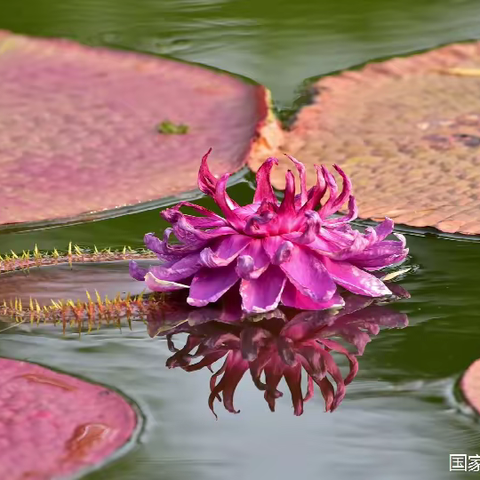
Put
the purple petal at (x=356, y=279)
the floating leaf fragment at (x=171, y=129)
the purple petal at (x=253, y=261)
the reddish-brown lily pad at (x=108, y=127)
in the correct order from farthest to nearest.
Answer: the floating leaf fragment at (x=171, y=129)
the reddish-brown lily pad at (x=108, y=127)
the purple petal at (x=356, y=279)
the purple petal at (x=253, y=261)

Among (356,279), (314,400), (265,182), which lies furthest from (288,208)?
(314,400)

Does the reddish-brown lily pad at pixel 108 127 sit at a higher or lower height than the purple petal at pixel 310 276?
higher

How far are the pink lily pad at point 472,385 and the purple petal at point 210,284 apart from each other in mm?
497

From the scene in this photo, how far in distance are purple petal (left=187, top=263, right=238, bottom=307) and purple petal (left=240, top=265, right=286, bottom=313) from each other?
4cm

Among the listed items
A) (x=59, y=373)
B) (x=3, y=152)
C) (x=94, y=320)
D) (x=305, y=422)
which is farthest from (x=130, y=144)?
(x=305, y=422)

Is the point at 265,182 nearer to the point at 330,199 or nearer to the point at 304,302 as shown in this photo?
the point at 330,199

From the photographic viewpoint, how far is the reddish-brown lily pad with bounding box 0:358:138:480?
166cm

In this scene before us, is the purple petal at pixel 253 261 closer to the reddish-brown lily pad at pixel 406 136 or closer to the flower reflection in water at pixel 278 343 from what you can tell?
the flower reflection in water at pixel 278 343

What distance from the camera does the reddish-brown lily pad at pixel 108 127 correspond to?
289cm

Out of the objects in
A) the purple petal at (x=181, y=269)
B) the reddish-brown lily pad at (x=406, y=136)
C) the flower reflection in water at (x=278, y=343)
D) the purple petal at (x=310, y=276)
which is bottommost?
the flower reflection in water at (x=278, y=343)

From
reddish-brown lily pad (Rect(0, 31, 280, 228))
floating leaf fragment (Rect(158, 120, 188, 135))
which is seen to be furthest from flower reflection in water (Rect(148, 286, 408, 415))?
floating leaf fragment (Rect(158, 120, 188, 135))

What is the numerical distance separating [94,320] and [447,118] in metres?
1.42

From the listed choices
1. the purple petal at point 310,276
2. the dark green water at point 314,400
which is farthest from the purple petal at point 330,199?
the dark green water at point 314,400

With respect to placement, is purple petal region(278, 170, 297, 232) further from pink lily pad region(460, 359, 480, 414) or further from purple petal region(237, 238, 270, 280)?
pink lily pad region(460, 359, 480, 414)
